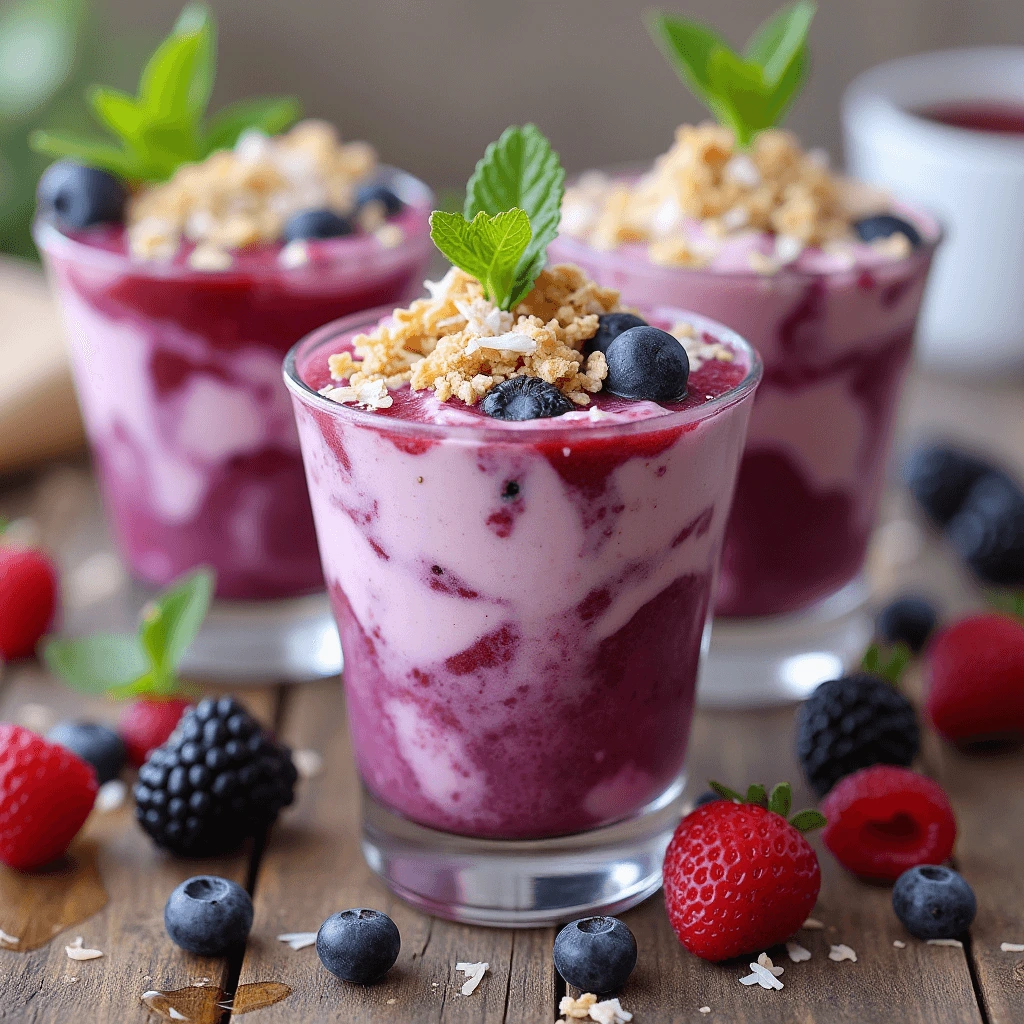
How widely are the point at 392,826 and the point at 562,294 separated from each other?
55 centimetres

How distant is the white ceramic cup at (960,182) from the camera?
248 cm

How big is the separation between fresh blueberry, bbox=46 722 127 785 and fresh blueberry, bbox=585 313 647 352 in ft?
2.41

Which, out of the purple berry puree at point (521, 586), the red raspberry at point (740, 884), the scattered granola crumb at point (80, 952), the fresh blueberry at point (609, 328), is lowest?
the scattered granola crumb at point (80, 952)

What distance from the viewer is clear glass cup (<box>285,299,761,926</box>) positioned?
1.14 m

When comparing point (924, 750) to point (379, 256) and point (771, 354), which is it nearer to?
point (771, 354)

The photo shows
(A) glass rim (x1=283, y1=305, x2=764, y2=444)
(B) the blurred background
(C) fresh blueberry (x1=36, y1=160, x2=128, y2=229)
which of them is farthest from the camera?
(B) the blurred background

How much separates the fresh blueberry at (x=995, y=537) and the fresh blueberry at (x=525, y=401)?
108cm

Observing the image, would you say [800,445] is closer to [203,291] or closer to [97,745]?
[203,291]

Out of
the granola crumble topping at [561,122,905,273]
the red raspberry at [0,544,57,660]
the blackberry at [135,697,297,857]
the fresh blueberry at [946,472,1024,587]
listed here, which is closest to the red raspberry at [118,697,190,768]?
the blackberry at [135,697,297,857]

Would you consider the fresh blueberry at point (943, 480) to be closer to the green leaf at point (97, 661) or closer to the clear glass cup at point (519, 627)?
the clear glass cup at point (519, 627)

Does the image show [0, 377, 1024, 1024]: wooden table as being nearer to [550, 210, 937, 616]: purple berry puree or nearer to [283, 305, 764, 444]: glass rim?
[550, 210, 937, 616]: purple berry puree

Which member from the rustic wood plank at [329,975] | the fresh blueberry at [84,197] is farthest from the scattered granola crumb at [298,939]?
the fresh blueberry at [84,197]

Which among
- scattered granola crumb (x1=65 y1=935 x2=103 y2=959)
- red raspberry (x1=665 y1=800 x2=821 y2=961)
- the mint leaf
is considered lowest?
scattered granola crumb (x1=65 y1=935 x2=103 y2=959)

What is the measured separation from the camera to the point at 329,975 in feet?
4.08
